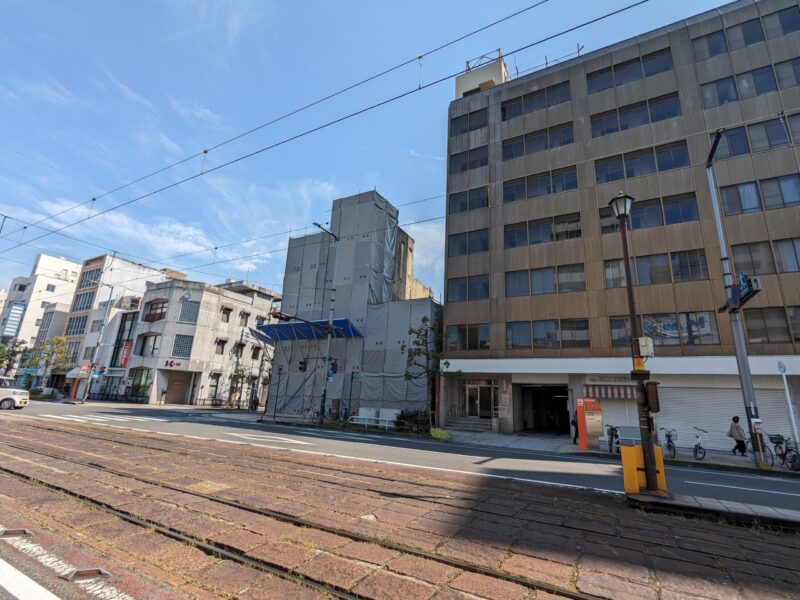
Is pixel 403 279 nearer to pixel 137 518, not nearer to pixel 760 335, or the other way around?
pixel 760 335

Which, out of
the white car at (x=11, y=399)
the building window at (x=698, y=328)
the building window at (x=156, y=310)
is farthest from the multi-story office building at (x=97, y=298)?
the building window at (x=698, y=328)

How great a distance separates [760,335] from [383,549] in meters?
24.3

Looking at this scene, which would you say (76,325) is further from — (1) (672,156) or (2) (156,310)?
(1) (672,156)

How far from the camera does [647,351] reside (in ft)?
27.7

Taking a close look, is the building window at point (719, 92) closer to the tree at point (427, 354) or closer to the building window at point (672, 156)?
the building window at point (672, 156)

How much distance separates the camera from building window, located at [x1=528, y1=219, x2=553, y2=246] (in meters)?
26.1

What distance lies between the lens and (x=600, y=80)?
26.9 m

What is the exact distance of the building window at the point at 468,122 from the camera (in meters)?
31.0

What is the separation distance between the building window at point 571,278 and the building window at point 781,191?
9.70m

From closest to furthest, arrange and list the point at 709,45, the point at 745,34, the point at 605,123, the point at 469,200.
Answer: the point at 745,34 < the point at 709,45 < the point at 605,123 < the point at 469,200

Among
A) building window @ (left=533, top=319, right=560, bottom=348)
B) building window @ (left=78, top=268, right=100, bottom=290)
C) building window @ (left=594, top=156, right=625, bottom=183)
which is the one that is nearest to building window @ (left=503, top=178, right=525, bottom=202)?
building window @ (left=594, top=156, right=625, bottom=183)

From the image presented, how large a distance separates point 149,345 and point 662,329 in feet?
166

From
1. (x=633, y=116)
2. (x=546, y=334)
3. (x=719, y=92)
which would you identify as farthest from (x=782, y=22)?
(x=546, y=334)

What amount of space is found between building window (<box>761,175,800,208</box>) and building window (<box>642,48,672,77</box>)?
396 inches
